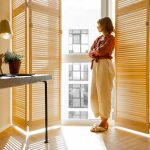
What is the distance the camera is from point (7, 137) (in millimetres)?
2893

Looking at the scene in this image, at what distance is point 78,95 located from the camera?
3.63 metres

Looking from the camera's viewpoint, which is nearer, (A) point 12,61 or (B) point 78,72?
(A) point 12,61

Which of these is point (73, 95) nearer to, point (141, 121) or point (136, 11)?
point (141, 121)

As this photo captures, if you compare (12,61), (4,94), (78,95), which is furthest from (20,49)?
(78,95)

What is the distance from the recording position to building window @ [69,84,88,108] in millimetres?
3629

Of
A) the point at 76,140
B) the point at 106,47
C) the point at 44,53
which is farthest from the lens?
the point at 44,53

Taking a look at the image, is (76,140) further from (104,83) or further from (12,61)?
(12,61)

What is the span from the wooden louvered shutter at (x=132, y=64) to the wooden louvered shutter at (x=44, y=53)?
2.57ft

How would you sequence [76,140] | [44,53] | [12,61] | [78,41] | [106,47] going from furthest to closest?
[78,41] < [44,53] < [106,47] < [76,140] < [12,61]

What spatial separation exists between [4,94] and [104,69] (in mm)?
1303

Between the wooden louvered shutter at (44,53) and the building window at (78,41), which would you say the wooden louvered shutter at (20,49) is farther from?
the building window at (78,41)

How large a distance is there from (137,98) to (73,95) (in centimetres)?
92

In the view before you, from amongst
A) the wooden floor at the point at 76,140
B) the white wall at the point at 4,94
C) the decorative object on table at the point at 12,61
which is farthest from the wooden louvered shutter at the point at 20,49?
the decorative object on table at the point at 12,61

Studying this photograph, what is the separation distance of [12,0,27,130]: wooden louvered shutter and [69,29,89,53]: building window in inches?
27.2
